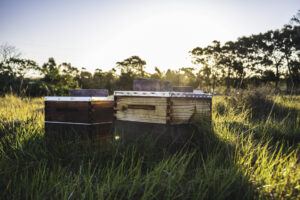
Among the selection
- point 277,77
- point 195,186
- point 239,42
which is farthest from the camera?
point 239,42

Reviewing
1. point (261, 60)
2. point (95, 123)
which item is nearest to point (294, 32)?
point (261, 60)

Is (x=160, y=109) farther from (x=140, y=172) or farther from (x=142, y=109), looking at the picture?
(x=140, y=172)

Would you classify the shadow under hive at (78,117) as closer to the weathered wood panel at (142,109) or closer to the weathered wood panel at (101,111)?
the weathered wood panel at (101,111)

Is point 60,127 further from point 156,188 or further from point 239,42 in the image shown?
point 239,42

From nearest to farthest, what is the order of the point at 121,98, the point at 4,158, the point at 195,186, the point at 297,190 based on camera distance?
the point at 297,190
the point at 195,186
the point at 4,158
the point at 121,98

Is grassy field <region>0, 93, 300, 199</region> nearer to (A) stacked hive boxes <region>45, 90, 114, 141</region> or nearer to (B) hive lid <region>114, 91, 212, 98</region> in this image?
(A) stacked hive boxes <region>45, 90, 114, 141</region>

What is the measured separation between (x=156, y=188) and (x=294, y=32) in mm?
39547

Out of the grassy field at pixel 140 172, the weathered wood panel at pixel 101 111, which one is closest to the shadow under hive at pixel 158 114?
the weathered wood panel at pixel 101 111

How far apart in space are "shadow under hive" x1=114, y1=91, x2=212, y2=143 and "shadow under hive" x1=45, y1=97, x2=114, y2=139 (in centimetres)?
A: 21

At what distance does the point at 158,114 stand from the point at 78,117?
1.08 m

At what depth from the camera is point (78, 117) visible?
12.9 feet

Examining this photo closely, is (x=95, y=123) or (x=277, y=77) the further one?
(x=277, y=77)

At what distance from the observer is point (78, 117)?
12.9 feet

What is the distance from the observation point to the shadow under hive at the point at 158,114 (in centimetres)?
388
